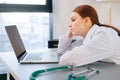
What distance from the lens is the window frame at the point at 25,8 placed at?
8.15 ft

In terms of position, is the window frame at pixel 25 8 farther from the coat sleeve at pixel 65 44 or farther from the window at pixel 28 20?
the coat sleeve at pixel 65 44

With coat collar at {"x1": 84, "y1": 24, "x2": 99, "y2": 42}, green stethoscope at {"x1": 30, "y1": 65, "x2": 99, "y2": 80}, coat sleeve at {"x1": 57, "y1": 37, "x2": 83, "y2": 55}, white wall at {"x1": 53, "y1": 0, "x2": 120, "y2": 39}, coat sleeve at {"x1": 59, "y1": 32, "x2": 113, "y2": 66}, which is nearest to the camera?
green stethoscope at {"x1": 30, "y1": 65, "x2": 99, "y2": 80}

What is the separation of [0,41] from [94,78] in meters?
1.76

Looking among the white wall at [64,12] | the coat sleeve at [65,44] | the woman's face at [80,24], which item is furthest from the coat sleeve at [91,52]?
the white wall at [64,12]

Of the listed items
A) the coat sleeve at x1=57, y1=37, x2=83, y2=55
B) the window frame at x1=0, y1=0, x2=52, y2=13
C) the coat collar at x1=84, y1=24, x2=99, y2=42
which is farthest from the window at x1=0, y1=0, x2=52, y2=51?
the coat collar at x1=84, y1=24, x2=99, y2=42

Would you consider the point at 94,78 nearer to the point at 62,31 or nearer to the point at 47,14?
the point at 62,31

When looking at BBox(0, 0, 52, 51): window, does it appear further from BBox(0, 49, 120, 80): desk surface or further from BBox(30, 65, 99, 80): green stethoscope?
BBox(30, 65, 99, 80): green stethoscope

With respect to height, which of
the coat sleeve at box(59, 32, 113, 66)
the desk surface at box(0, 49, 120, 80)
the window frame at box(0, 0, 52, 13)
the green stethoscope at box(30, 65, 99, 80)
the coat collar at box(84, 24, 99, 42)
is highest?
the window frame at box(0, 0, 52, 13)

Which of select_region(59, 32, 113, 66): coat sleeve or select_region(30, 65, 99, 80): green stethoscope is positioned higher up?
select_region(59, 32, 113, 66): coat sleeve

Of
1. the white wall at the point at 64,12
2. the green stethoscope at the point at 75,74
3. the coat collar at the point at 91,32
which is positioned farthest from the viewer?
the white wall at the point at 64,12

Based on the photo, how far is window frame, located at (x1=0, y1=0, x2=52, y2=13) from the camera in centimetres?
248

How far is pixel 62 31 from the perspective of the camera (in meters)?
2.54

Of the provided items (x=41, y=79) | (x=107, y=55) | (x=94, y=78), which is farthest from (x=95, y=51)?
(x=41, y=79)

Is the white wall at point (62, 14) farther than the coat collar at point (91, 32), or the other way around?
the white wall at point (62, 14)
